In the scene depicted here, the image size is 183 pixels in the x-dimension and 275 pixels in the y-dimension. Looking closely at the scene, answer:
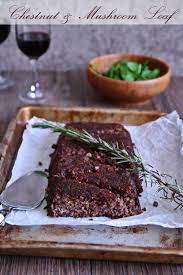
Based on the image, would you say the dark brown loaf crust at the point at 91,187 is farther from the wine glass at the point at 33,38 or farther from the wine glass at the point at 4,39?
the wine glass at the point at 4,39

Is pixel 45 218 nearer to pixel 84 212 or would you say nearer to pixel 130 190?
pixel 84 212

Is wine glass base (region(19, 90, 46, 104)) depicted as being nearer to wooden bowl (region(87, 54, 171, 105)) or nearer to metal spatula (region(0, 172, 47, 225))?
wooden bowl (region(87, 54, 171, 105))

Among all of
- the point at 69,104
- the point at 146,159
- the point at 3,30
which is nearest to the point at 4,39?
the point at 3,30

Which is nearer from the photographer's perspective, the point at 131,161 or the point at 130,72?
the point at 131,161

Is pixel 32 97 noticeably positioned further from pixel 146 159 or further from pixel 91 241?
pixel 91 241

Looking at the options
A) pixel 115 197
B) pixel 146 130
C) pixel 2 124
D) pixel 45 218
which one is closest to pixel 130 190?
pixel 115 197

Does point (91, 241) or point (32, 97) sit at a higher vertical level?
point (91, 241)
